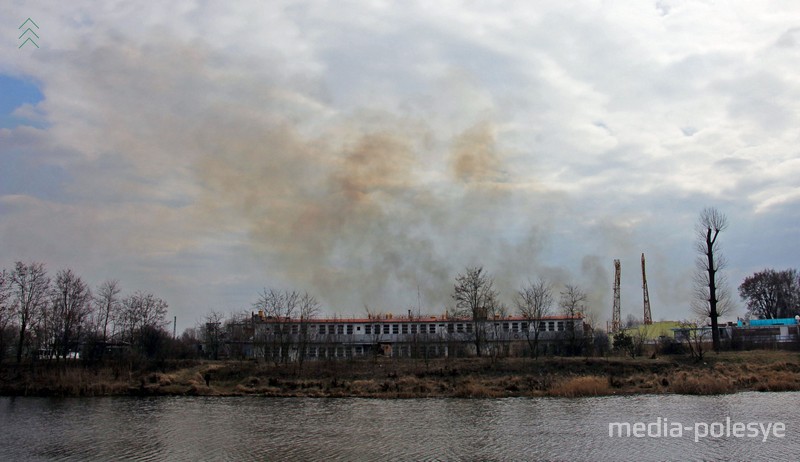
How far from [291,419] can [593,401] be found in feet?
64.3

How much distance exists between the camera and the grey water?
23641 millimetres

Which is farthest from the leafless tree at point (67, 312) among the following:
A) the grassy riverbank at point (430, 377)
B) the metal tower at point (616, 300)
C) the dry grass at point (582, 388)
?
the metal tower at point (616, 300)

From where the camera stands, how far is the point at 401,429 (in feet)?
98.2

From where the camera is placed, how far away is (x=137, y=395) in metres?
48.9

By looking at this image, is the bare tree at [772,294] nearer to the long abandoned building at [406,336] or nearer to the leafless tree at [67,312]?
the long abandoned building at [406,336]

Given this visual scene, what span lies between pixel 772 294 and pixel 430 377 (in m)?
83.2

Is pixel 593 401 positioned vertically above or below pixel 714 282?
below

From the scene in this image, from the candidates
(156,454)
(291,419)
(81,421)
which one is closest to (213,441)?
(156,454)

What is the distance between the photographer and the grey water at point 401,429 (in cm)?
2364

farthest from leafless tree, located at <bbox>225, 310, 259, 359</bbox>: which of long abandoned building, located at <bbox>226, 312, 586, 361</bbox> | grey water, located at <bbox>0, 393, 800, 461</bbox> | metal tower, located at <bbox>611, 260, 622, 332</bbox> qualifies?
metal tower, located at <bbox>611, 260, 622, 332</bbox>

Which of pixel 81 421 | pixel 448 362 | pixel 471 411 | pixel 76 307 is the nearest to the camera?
pixel 81 421

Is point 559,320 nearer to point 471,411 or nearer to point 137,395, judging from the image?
point 471,411

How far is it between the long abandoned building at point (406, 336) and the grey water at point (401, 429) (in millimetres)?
24477

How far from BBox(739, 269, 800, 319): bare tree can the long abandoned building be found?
168ft
